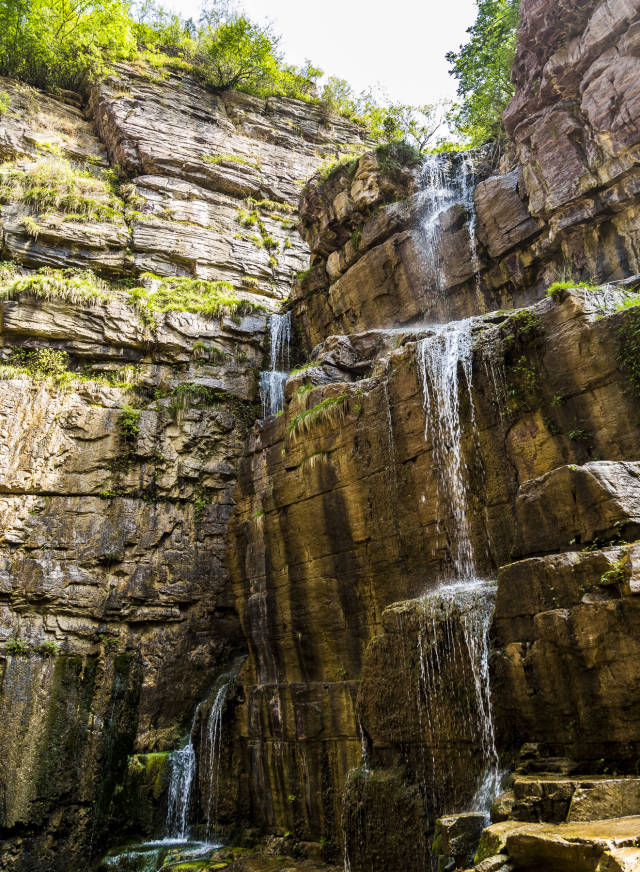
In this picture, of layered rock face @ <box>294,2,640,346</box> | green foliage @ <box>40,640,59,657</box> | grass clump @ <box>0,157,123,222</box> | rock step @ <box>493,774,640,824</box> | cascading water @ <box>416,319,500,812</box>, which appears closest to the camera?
rock step @ <box>493,774,640,824</box>

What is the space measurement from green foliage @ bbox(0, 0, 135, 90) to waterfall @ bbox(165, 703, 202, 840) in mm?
29060

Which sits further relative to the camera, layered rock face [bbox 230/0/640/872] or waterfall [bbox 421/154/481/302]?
waterfall [bbox 421/154/481/302]

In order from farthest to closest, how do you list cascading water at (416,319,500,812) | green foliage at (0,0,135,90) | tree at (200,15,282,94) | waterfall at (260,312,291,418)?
tree at (200,15,282,94) < green foliage at (0,0,135,90) < waterfall at (260,312,291,418) < cascading water at (416,319,500,812)

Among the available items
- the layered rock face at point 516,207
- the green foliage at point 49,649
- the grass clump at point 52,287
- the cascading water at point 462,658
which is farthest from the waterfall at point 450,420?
the grass clump at point 52,287

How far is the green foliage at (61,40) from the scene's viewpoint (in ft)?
91.0

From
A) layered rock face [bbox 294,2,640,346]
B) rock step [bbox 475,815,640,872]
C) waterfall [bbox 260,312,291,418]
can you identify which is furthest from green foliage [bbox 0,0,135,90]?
rock step [bbox 475,815,640,872]

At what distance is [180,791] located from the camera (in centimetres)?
1394

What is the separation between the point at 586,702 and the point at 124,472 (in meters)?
13.9

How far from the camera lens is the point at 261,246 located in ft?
86.1

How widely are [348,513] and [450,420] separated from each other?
2911mm

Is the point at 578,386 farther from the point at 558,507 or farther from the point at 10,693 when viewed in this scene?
the point at 10,693

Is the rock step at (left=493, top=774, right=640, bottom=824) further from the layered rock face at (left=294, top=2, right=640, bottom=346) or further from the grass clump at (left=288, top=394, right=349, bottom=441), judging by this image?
the layered rock face at (left=294, top=2, right=640, bottom=346)

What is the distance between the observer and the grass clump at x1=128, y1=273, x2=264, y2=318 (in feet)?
67.1

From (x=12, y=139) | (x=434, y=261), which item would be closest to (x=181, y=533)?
(x=434, y=261)
